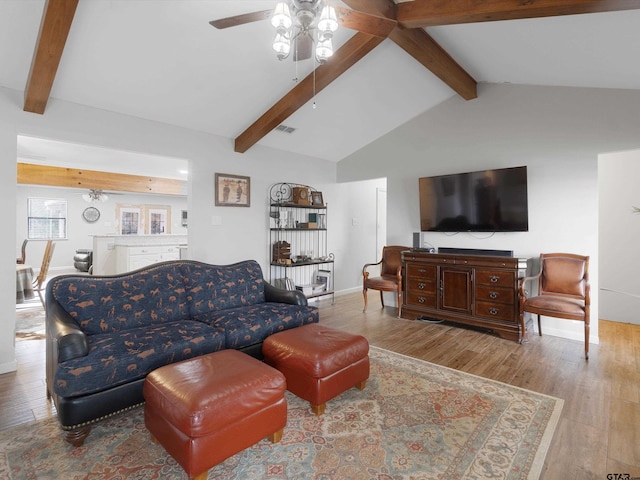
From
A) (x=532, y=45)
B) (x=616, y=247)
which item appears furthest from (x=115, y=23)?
(x=616, y=247)

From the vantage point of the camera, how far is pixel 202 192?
4145 millimetres

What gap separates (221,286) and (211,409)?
1.85m

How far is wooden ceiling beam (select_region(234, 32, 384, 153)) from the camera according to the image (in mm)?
3139

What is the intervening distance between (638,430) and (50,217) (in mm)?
11970

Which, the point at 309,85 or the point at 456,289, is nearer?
the point at 309,85

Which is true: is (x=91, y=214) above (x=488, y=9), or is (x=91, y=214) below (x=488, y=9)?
below

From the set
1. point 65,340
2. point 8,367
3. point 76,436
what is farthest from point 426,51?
point 8,367

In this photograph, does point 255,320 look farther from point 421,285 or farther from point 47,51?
point 47,51

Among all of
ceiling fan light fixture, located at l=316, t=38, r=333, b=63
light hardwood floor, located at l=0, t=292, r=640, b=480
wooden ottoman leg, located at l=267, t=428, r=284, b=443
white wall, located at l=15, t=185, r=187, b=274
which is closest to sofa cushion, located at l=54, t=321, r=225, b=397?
light hardwood floor, located at l=0, t=292, r=640, b=480

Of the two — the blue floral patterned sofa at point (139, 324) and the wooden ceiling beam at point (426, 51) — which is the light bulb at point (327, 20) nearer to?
the wooden ceiling beam at point (426, 51)

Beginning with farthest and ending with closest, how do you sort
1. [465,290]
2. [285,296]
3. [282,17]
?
[465,290] < [285,296] < [282,17]

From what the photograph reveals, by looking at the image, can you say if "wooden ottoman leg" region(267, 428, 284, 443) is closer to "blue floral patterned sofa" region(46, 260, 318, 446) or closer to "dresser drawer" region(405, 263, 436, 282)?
"blue floral patterned sofa" region(46, 260, 318, 446)

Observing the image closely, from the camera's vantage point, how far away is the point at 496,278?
12.3 ft

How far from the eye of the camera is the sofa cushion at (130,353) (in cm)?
190
